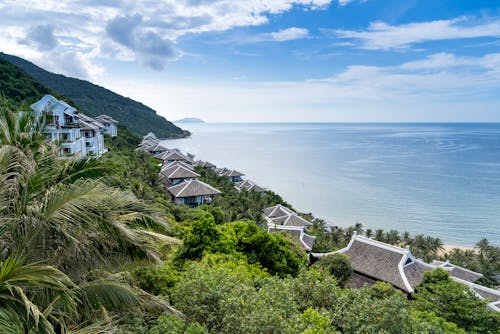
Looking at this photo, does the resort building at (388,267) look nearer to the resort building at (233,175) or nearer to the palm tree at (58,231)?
the palm tree at (58,231)

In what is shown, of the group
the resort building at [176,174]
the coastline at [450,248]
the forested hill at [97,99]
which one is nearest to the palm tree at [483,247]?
the coastline at [450,248]

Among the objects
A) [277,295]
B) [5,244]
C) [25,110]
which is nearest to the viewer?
[5,244]

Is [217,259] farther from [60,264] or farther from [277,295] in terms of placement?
[60,264]

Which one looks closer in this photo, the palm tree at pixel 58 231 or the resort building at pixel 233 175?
the palm tree at pixel 58 231

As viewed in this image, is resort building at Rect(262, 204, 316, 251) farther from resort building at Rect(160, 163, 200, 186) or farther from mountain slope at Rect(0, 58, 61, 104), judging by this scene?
mountain slope at Rect(0, 58, 61, 104)

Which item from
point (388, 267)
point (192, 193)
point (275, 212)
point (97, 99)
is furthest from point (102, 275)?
point (97, 99)

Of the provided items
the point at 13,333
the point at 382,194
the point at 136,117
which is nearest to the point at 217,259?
the point at 13,333

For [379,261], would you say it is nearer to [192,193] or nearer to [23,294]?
[192,193]
